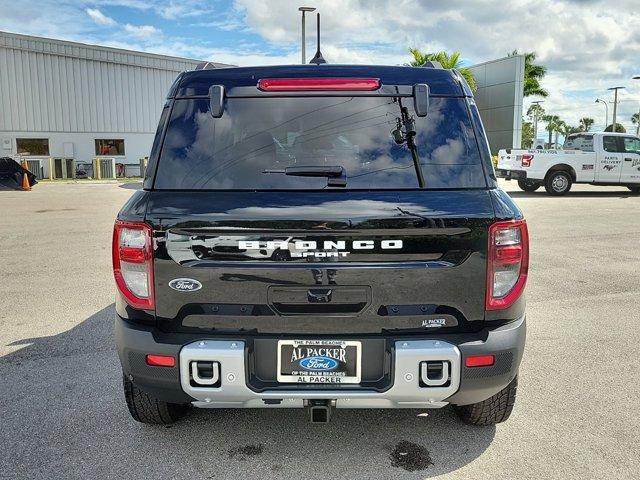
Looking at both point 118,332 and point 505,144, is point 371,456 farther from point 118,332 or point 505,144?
point 505,144

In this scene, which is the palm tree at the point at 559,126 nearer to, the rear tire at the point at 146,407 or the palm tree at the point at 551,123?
the palm tree at the point at 551,123

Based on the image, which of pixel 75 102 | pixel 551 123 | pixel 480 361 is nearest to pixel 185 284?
pixel 480 361

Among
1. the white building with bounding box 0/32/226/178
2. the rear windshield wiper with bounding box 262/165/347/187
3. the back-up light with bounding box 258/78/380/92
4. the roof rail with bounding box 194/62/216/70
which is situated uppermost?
the white building with bounding box 0/32/226/178

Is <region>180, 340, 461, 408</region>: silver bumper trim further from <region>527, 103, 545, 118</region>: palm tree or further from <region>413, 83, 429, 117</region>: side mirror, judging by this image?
<region>527, 103, 545, 118</region>: palm tree

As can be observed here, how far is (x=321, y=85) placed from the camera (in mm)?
2822

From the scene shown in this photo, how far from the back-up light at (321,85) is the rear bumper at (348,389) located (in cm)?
123

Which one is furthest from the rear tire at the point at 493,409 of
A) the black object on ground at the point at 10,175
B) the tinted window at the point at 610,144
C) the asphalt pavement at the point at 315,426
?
the black object on ground at the point at 10,175

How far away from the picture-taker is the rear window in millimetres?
2666

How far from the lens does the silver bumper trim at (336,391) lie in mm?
2500

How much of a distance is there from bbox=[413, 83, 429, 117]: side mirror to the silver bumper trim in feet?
3.58

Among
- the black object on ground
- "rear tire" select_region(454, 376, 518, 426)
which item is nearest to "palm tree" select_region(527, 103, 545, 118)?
the black object on ground

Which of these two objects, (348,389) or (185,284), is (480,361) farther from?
(185,284)

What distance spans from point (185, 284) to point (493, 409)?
1.78 metres

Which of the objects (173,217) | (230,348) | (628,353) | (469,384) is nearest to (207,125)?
(173,217)
